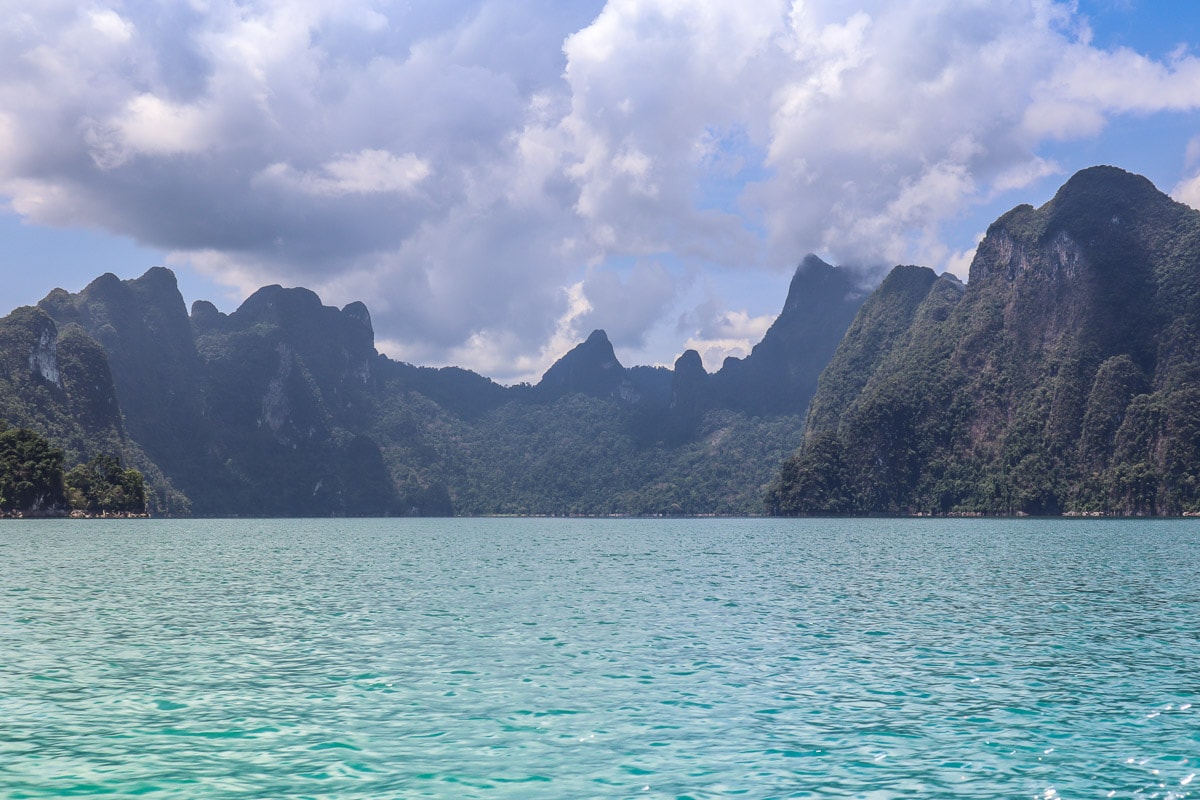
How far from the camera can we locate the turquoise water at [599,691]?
584 inches

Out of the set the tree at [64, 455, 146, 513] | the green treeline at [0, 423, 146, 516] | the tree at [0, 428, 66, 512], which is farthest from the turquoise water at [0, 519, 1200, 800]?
the tree at [64, 455, 146, 513]

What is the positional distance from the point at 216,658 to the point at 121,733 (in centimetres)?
775

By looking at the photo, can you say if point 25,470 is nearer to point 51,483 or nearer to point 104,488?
point 51,483

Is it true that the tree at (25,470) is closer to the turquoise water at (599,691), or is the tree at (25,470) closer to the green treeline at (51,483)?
the green treeline at (51,483)

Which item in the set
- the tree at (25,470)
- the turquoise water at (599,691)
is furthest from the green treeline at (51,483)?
the turquoise water at (599,691)

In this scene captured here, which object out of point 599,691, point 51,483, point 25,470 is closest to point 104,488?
point 51,483

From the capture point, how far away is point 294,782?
14430 mm

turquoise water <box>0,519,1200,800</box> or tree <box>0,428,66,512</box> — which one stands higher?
tree <box>0,428,66,512</box>

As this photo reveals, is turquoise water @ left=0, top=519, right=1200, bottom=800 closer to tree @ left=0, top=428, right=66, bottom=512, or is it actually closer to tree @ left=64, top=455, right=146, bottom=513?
tree @ left=0, top=428, right=66, bottom=512

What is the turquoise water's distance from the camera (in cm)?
1484

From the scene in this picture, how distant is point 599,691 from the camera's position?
2141cm

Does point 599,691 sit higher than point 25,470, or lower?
lower

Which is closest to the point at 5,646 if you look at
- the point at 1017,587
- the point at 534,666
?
the point at 534,666

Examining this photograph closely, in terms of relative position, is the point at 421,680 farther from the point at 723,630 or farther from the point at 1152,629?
the point at 1152,629
